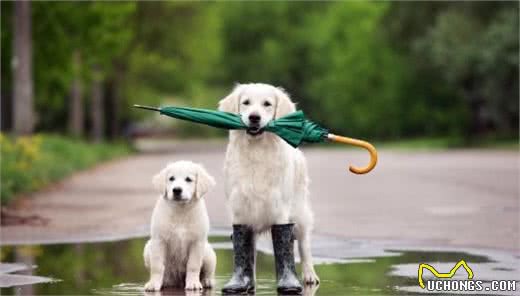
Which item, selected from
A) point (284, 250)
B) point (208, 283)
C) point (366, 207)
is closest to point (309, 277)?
point (284, 250)

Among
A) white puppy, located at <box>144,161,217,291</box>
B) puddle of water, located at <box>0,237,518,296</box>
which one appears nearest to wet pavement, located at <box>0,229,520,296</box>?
puddle of water, located at <box>0,237,518,296</box>

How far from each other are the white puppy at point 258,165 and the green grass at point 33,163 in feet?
37.2

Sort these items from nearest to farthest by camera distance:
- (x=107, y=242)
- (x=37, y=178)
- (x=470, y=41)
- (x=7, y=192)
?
1. (x=107, y=242)
2. (x=7, y=192)
3. (x=37, y=178)
4. (x=470, y=41)

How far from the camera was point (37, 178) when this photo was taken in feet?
96.8

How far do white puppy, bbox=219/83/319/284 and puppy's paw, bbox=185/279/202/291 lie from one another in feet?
2.12

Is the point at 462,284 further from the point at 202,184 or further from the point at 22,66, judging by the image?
the point at 22,66

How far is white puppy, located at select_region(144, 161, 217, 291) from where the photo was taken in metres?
11.7

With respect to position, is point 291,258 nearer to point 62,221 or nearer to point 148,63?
point 62,221

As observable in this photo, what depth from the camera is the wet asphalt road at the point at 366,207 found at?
18.4 m

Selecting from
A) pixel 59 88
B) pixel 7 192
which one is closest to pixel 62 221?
pixel 7 192

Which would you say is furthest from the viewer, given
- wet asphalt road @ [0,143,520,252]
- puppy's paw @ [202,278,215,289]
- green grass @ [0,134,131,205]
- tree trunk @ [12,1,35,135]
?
tree trunk @ [12,1,35,135]

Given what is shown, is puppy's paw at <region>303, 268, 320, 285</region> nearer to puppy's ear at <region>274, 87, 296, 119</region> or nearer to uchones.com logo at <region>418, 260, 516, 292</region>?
uchones.com logo at <region>418, 260, 516, 292</region>

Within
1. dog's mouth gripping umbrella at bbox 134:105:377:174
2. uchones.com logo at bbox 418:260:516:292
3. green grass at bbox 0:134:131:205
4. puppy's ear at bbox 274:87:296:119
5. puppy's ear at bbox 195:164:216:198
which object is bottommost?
uchones.com logo at bbox 418:260:516:292

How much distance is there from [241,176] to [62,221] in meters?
10.0
